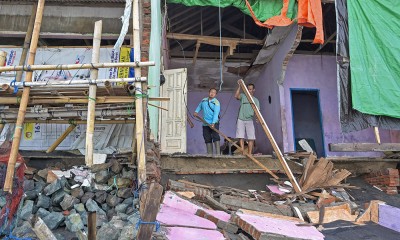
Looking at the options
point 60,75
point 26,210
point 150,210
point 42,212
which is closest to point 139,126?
point 42,212

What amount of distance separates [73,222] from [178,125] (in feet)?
13.1

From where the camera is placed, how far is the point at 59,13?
700cm

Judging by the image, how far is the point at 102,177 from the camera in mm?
5883

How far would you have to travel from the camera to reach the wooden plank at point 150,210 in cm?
263

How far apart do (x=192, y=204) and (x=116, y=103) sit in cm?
208

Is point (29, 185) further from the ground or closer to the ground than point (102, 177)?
closer to the ground

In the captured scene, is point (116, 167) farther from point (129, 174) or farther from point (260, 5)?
point (260, 5)

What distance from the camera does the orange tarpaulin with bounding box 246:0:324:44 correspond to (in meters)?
7.30

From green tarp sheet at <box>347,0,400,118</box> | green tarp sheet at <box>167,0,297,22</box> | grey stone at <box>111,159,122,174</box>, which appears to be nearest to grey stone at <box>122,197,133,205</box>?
grey stone at <box>111,159,122,174</box>

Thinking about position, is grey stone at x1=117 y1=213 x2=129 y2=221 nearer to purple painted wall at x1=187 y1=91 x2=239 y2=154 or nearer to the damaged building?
the damaged building

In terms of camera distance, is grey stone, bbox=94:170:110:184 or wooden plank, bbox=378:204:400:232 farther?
grey stone, bbox=94:170:110:184

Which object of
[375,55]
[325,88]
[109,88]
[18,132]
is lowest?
[18,132]

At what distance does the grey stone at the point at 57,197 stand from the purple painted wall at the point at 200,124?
6.47 metres

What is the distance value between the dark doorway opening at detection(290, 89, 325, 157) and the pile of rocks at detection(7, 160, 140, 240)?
257 inches
